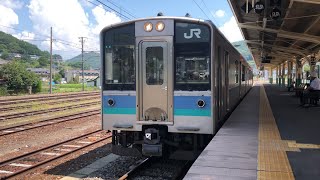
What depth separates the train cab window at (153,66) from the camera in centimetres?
762

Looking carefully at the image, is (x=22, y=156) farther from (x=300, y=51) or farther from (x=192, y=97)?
(x=300, y=51)

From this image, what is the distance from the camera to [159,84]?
25.0ft

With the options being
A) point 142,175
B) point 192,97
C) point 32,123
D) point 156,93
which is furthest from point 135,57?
point 32,123

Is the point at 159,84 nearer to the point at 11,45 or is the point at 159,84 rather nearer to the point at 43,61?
the point at 11,45

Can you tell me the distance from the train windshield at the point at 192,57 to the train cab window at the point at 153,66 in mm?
369

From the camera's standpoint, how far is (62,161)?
29.5 feet

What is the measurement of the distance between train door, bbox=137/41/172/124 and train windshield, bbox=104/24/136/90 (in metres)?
0.23

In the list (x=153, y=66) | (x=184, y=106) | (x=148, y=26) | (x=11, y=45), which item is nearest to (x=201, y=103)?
(x=184, y=106)

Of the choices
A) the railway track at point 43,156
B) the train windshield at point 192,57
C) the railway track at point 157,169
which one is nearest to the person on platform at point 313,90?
the railway track at point 43,156

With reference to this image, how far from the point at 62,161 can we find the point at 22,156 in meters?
1.09

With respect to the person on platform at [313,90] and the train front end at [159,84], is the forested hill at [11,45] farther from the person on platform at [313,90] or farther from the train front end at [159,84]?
the train front end at [159,84]

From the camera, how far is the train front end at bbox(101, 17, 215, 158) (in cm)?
743

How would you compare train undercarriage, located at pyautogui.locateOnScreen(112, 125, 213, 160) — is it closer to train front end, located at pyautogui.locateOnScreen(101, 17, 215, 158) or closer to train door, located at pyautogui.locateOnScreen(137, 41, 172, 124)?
train front end, located at pyautogui.locateOnScreen(101, 17, 215, 158)

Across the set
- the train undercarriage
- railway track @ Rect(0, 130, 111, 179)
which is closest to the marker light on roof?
the train undercarriage
